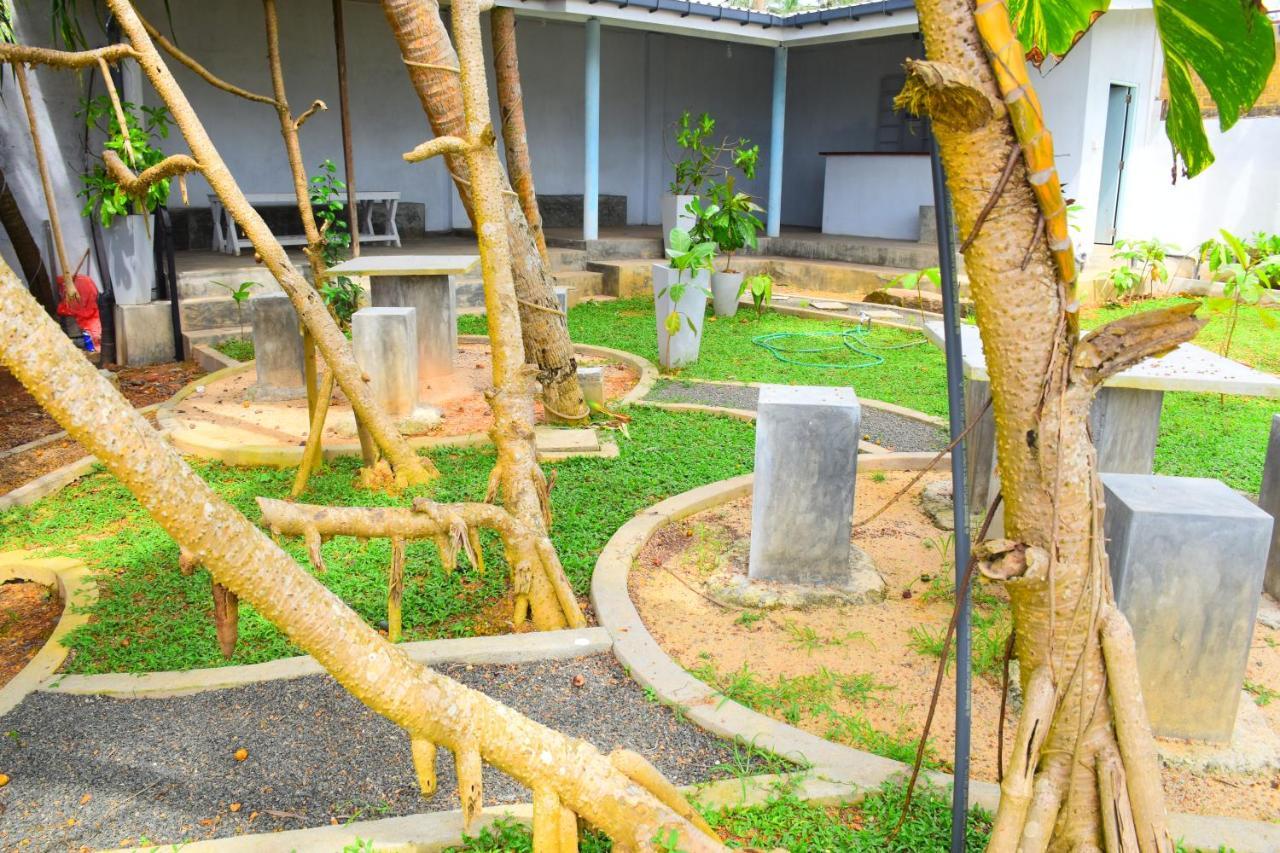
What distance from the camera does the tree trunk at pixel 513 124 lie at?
646 centimetres

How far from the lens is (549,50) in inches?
596

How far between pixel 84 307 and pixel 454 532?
6.24 metres

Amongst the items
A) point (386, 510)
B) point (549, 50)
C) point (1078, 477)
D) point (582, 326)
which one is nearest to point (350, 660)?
point (386, 510)

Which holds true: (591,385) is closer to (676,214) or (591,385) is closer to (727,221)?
(727,221)

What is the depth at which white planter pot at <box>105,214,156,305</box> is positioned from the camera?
8.01 m

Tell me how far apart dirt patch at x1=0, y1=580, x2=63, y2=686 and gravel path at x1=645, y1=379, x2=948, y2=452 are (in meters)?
3.73

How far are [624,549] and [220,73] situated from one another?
34.3ft

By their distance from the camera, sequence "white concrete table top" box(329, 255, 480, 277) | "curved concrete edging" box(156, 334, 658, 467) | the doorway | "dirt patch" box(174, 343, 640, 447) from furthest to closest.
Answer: the doorway
"white concrete table top" box(329, 255, 480, 277)
"dirt patch" box(174, 343, 640, 447)
"curved concrete edging" box(156, 334, 658, 467)

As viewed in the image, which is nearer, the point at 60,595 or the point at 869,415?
the point at 60,595

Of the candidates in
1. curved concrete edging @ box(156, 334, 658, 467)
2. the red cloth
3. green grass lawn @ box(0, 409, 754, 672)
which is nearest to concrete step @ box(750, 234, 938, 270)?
green grass lawn @ box(0, 409, 754, 672)

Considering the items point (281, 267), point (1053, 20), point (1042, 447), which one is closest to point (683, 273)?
point (281, 267)

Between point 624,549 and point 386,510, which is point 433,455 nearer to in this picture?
point 624,549

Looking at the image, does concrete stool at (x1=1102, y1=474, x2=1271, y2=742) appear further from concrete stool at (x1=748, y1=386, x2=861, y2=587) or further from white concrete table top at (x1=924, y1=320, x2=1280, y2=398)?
concrete stool at (x1=748, y1=386, x2=861, y2=587)

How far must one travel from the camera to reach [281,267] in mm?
4645
